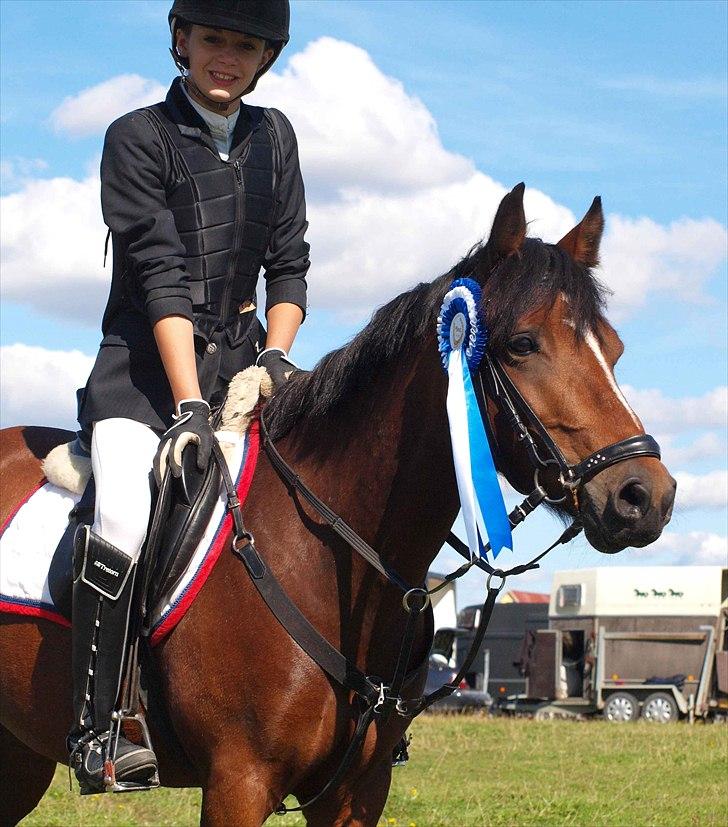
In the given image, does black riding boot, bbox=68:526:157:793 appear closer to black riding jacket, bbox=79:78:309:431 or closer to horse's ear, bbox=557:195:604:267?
black riding jacket, bbox=79:78:309:431

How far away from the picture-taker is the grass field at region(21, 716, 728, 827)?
33.5 feet

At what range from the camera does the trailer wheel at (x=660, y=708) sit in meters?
26.8

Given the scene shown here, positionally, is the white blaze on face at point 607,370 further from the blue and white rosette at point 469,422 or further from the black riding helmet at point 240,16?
the black riding helmet at point 240,16

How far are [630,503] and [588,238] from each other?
1.23 meters

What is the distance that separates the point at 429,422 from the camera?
4473 millimetres

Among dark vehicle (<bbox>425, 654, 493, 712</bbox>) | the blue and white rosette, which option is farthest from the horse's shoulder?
dark vehicle (<bbox>425, 654, 493, 712</bbox>)

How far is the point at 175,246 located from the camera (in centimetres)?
496

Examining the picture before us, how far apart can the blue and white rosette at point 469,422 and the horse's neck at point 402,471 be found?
190 mm

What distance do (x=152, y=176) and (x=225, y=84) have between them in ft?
1.71

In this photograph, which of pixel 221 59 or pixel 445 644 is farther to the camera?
pixel 445 644

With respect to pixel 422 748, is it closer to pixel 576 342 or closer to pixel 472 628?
pixel 576 342

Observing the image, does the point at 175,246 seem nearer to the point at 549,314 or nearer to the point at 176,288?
the point at 176,288

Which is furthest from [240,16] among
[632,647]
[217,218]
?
[632,647]

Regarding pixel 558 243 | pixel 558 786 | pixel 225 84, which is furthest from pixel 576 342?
pixel 558 786
